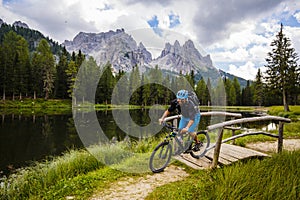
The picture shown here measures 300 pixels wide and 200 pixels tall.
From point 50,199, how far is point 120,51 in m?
5.40

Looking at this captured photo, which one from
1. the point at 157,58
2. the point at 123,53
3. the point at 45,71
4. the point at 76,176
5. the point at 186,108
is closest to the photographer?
the point at 186,108

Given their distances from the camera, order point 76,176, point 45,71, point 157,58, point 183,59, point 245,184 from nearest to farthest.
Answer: point 245,184 → point 76,176 → point 183,59 → point 157,58 → point 45,71

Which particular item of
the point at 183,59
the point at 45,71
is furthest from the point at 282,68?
the point at 45,71

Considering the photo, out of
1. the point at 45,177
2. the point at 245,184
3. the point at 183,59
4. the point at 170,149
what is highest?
the point at 183,59

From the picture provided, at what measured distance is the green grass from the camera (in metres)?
4.04

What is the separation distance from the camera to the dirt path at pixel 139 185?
4.65 m

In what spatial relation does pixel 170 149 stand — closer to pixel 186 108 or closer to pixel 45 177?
pixel 186 108

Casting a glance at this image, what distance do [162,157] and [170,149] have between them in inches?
12.7

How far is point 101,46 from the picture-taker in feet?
28.4

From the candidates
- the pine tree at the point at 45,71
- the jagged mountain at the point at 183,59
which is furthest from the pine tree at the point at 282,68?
the pine tree at the point at 45,71

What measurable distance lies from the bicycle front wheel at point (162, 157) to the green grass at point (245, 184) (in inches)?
34.4

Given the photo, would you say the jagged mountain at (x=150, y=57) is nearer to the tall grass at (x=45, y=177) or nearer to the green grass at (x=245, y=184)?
Result: the tall grass at (x=45, y=177)

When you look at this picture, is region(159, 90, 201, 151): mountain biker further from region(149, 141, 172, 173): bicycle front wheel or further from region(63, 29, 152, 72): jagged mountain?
region(63, 29, 152, 72): jagged mountain

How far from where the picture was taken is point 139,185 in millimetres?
5215
